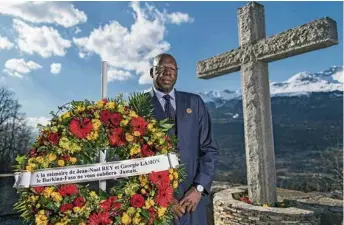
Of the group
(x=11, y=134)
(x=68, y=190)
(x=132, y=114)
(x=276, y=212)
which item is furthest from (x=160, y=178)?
(x=11, y=134)

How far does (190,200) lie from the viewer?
208 centimetres

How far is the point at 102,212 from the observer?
186 centimetres

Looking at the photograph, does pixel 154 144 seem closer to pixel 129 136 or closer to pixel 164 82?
pixel 129 136

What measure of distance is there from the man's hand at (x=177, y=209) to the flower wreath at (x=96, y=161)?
0.15ft

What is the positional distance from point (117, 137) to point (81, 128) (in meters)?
0.22

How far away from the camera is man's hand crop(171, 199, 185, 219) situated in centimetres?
202

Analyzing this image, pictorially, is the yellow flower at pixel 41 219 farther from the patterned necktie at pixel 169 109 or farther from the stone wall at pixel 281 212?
the stone wall at pixel 281 212

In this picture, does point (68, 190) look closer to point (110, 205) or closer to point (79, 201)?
point (79, 201)

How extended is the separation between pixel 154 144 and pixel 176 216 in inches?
18.7

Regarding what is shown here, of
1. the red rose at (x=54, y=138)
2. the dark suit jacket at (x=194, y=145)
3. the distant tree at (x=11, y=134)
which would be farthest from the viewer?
the distant tree at (x=11, y=134)

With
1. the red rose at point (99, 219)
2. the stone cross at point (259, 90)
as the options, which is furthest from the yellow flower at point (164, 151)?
the stone cross at point (259, 90)

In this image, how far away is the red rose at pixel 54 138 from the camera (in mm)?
1926

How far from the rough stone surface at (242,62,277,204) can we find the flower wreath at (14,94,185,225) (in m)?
2.88

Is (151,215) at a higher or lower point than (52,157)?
lower
